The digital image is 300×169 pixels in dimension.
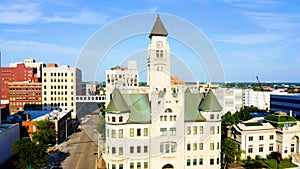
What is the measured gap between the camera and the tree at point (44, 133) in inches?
2044

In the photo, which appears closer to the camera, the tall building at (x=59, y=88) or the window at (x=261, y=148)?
the window at (x=261, y=148)

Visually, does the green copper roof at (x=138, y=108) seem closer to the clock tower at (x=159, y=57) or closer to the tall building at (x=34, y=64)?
the clock tower at (x=159, y=57)

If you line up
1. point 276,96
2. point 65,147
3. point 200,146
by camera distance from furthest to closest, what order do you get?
point 276,96, point 65,147, point 200,146

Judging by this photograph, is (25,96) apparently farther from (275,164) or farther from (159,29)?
(275,164)

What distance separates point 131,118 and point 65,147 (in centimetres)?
2656

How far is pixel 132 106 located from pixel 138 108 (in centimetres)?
101

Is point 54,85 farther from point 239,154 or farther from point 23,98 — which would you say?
point 239,154

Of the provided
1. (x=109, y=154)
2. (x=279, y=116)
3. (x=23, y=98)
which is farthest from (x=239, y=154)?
(x=23, y=98)

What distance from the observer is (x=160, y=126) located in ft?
129

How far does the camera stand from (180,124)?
130 ft

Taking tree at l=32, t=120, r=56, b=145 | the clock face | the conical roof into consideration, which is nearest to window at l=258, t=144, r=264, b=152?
the clock face

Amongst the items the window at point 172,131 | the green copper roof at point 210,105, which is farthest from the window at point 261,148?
the window at point 172,131

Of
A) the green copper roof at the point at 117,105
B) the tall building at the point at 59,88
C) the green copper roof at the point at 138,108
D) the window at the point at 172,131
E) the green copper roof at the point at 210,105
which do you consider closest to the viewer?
the green copper roof at the point at 117,105

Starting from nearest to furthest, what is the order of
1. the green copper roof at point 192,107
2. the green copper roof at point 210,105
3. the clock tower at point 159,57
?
the green copper roof at point 192,107, the green copper roof at point 210,105, the clock tower at point 159,57
